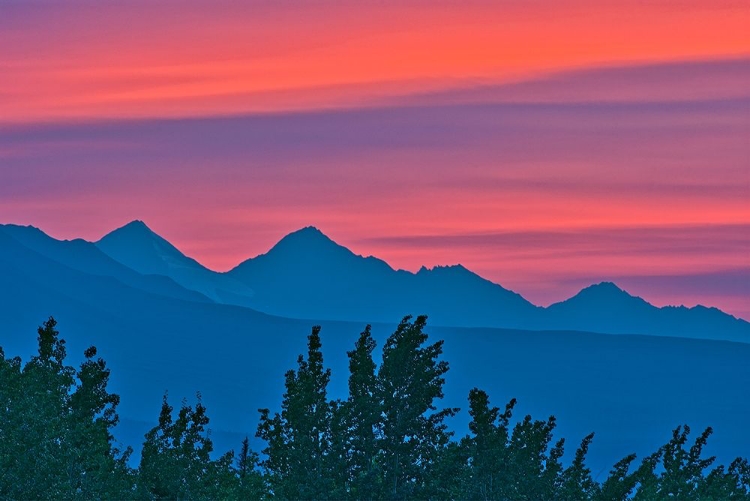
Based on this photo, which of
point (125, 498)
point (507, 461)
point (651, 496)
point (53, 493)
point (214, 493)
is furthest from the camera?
point (651, 496)

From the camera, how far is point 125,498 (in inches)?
4225

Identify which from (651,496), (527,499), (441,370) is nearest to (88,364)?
(441,370)

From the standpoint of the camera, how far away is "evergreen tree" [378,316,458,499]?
92750 mm

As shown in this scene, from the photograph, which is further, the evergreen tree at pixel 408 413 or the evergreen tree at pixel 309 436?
the evergreen tree at pixel 309 436

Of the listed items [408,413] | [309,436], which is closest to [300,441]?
[309,436]

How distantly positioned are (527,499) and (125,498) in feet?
130

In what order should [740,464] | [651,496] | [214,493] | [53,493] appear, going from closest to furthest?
[53,493] → [214,493] → [651,496] → [740,464]

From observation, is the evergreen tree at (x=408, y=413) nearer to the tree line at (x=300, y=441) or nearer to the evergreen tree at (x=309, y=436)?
the tree line at (x=300, y=441)

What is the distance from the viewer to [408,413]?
93875 mm

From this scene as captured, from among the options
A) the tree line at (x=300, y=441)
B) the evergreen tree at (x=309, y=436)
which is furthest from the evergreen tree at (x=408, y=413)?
the evergreen tree at (x=309, y=436)

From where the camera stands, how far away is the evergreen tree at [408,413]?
92.8 m

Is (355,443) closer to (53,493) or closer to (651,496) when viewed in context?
(53,493)

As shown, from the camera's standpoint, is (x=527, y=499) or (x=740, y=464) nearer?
(x=527, y=499)

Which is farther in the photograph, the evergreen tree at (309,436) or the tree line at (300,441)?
the evergreen tree at (309,436)
